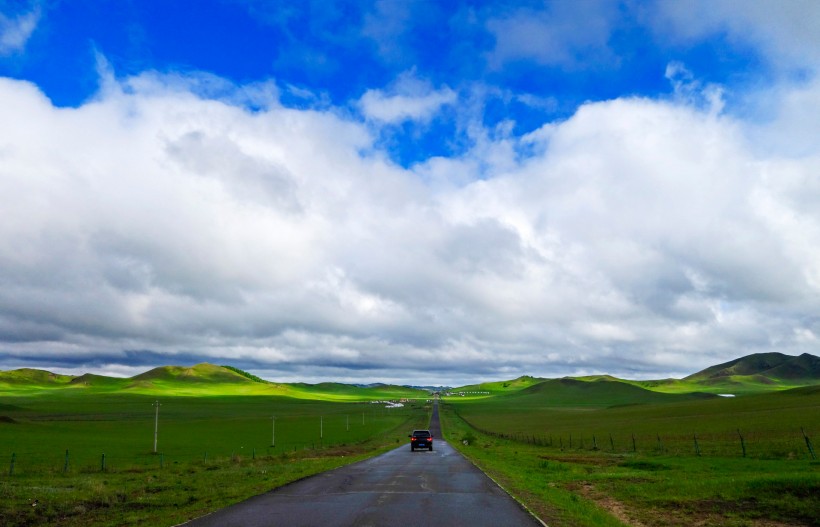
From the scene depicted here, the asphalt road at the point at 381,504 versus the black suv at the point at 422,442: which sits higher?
the asphalt road at the point at 381,504

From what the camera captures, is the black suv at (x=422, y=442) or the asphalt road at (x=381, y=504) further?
the black suv at (x=422, y=442)

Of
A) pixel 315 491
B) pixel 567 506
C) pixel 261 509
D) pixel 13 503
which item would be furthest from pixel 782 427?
pixel 13 503

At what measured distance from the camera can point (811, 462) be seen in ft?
94.2

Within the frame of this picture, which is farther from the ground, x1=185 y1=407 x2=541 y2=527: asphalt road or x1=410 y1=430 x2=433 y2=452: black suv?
x1=185 y1=407 x2=541 y2=527: asphalt road

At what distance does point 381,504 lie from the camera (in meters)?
18.6

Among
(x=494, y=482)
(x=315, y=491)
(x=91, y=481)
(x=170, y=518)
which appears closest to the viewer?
(x=170, y=518)

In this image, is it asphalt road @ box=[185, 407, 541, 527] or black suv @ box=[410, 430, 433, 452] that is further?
black suv @ box=[410, 430, 433, 452]

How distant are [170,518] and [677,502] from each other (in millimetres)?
16955

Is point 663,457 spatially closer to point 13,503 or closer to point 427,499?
point 427,499

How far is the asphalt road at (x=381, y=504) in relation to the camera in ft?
51.0

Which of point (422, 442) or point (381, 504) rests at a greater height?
point (381, 504)

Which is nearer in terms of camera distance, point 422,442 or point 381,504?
point 381,504

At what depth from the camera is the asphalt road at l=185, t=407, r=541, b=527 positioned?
15.5 m

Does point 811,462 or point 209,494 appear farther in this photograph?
point 811,462
